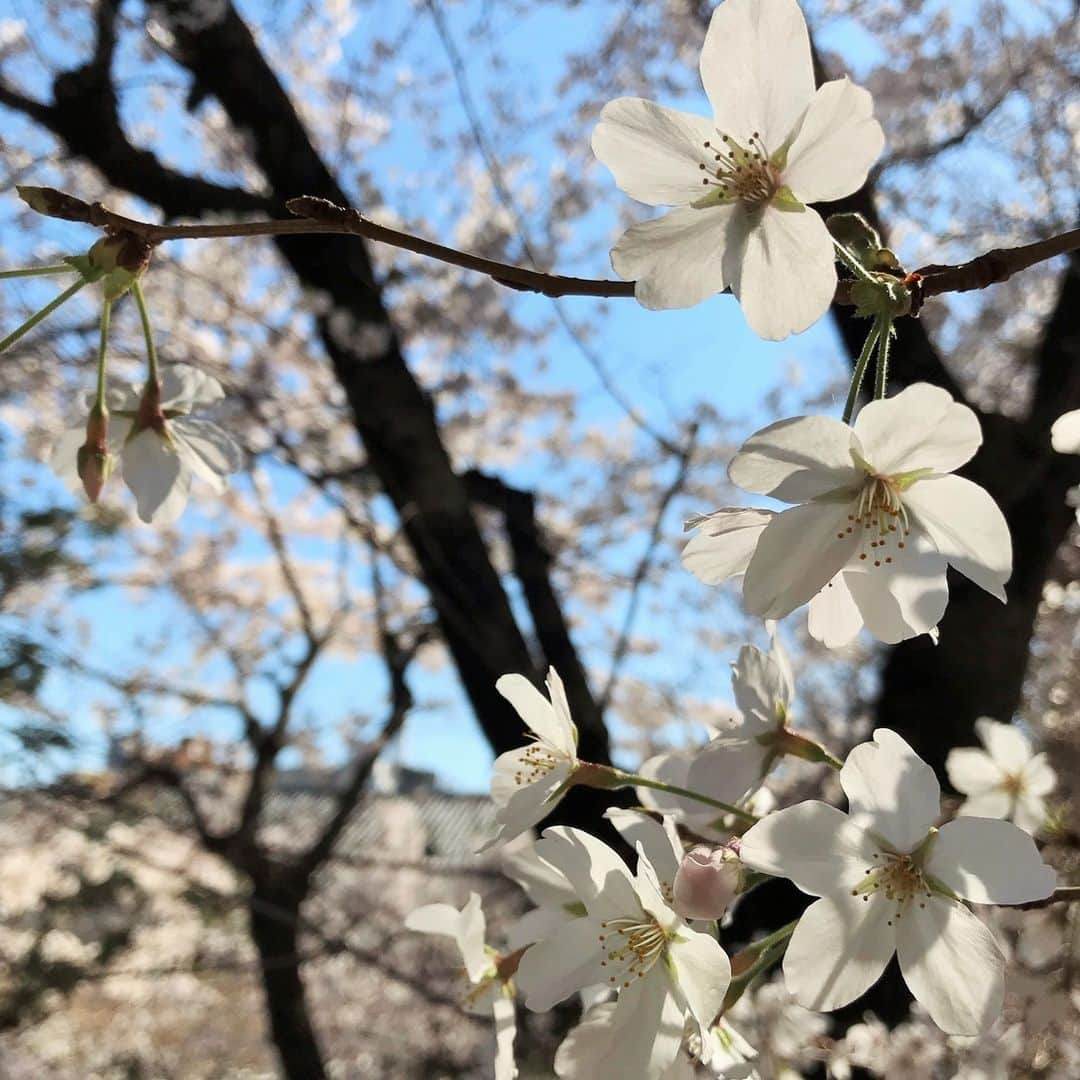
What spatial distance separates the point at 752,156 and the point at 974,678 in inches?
64.2

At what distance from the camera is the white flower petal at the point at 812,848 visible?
0.52 meters

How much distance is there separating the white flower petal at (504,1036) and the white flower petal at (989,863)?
1.03ft

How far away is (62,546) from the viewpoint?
448 centimetres

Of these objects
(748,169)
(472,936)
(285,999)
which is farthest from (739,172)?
(285,999)

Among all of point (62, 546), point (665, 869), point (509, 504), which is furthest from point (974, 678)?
point (62, 546)

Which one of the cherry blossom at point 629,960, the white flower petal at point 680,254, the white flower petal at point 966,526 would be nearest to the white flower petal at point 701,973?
the cherry blossom at point 629,960

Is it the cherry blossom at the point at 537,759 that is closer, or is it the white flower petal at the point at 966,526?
the white flower petal at the point at 966,526

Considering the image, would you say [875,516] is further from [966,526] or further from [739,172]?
[739,172]

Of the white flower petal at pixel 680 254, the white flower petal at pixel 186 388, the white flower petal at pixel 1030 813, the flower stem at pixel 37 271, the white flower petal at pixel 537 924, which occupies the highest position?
the white flower petal at pixel 186 388

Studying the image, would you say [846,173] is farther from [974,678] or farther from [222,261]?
[222,261]

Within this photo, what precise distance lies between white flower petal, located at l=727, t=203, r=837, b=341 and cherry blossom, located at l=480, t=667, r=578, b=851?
0.28 metres

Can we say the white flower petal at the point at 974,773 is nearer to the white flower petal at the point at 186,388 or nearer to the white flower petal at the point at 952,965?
the white flower petal at the point at 952,965

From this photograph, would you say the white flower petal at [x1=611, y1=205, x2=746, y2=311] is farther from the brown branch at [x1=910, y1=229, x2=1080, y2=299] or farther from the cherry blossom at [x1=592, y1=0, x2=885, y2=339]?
the brown branch at [x1=910, y1=229, x2=1080, y2=299]

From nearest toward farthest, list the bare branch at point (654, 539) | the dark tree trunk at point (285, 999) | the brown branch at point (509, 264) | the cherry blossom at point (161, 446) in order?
the brown branch at point (509, 264) → the cherry blossom at point (161, 446) → the bare branch at point (654, 539) → the dark tree trunk at point (285, 999)
